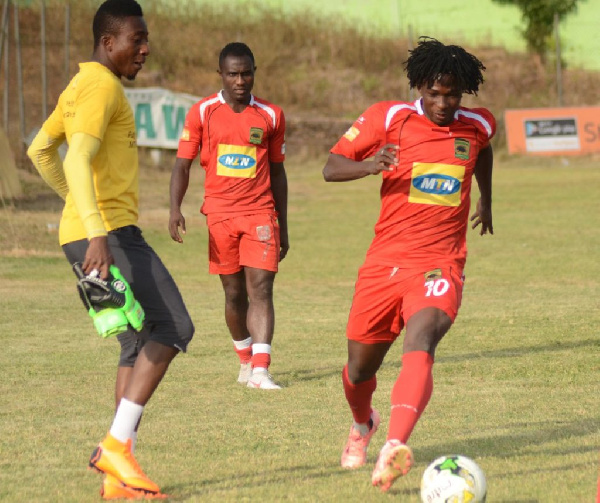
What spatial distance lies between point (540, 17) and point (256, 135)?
38.4m

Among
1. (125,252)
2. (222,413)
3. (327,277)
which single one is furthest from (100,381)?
(327,277)

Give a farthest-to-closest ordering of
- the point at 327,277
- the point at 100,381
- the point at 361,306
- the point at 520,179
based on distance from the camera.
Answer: the point at 520,179, the point at 327,277, the point at 100,381, the point at 361,306

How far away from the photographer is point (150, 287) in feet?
18.3

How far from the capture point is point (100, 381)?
893 centimetres

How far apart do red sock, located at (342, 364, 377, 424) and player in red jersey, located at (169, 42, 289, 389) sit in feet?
9.30

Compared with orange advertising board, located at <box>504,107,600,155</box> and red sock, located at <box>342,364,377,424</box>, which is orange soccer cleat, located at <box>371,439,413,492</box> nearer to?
red sock, located at <box>342,364,377,424</box>

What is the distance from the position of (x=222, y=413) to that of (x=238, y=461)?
146 centimetres

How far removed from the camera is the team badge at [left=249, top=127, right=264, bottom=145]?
30.5ft

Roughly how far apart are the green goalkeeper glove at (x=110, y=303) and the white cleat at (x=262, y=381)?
3.37 m

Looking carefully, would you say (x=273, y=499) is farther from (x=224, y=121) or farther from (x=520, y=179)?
(x=520, y=179)

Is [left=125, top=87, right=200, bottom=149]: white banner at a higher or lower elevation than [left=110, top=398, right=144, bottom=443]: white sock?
lower

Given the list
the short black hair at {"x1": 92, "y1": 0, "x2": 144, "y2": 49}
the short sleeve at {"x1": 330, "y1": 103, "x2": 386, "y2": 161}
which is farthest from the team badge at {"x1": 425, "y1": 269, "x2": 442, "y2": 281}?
the short black hair at {"x1": 92, "y1": 0, "x2": 144, "y2": 49}

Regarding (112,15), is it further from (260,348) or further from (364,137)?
(260,348)

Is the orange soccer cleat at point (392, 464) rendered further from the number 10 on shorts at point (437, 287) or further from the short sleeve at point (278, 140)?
the short sleeve at point (278, 140)
